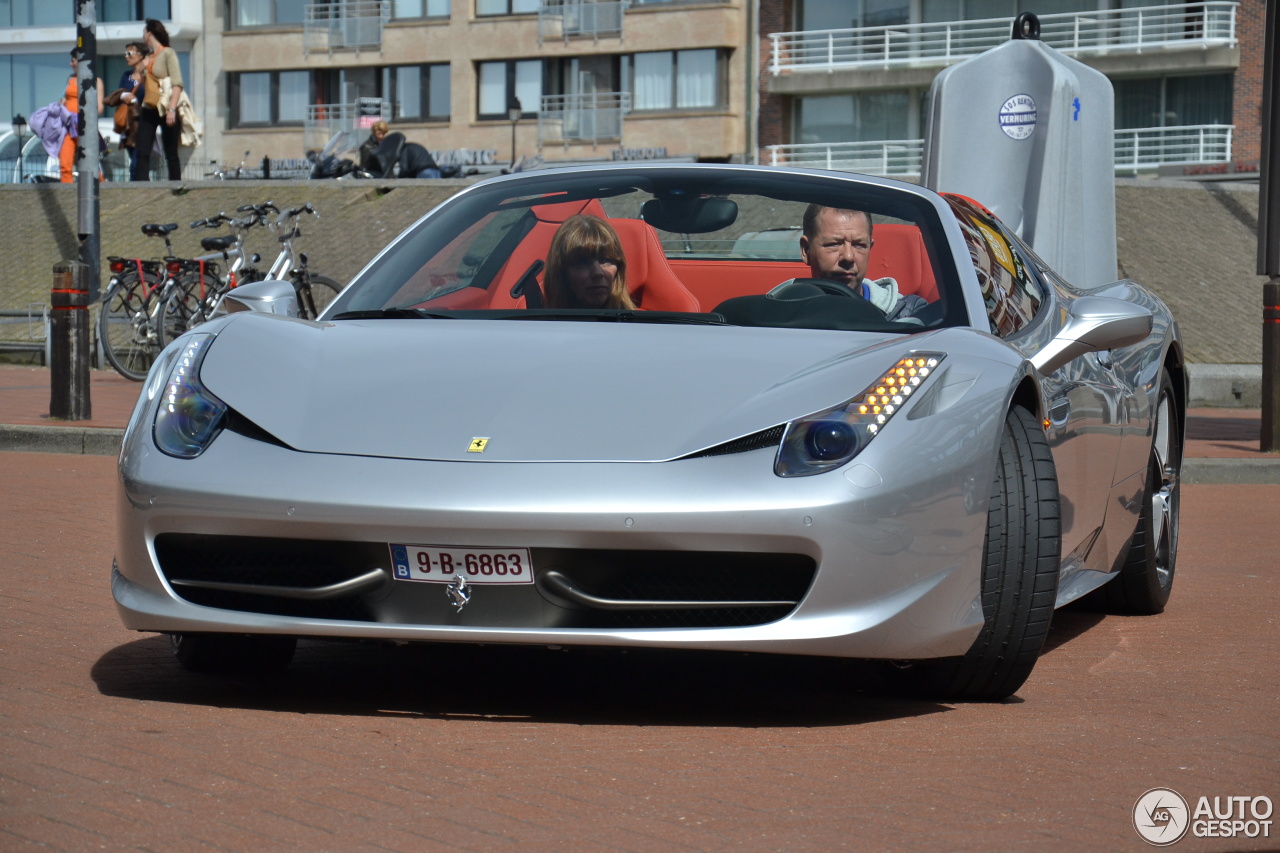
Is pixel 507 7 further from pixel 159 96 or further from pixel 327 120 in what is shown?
pixel 159 96

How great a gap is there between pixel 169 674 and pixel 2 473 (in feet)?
18.4

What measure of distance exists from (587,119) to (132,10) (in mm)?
16004

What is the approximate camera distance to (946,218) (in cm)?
507

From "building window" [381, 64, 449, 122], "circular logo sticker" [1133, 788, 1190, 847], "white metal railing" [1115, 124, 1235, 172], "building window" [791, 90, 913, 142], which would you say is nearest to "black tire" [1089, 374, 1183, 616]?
"circular logo sticker" [1133, 788, 1190, 847]

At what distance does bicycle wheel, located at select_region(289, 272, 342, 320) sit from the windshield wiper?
8.65 m

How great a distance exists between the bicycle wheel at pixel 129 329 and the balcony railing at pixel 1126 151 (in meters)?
29.6

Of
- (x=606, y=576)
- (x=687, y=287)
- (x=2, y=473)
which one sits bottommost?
(x=2, y=473)

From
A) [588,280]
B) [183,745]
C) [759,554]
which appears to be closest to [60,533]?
[588,280]

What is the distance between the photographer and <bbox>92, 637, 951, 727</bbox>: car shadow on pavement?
4133mm

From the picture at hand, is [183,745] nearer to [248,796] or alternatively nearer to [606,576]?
[248,796]

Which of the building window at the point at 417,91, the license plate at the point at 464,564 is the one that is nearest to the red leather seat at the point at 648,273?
the license plate at the point at 464,564

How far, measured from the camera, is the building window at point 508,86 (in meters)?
55.0

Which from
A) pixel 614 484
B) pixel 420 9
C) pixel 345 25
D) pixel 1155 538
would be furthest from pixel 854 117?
pixel 614 484

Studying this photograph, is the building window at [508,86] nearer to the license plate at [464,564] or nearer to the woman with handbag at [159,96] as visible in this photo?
the woman with handbag at [159,96]
